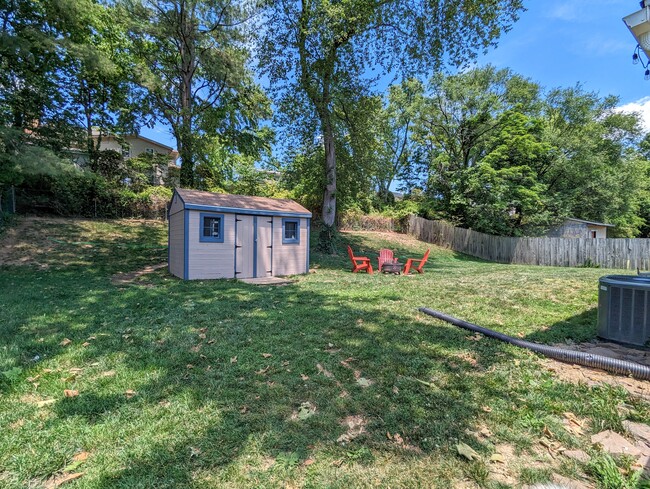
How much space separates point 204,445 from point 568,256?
18716 mm

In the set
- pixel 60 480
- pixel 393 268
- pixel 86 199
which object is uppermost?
pixel 86 199

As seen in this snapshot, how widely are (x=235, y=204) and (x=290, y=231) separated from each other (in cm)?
199

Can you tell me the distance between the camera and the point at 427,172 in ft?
82.1

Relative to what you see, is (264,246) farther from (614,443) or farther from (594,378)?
(614,443)

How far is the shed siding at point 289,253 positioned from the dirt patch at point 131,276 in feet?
12.8

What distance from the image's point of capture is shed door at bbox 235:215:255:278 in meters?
8.99

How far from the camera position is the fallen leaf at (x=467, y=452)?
186 centimetres

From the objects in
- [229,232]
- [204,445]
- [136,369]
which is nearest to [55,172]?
[229,232]

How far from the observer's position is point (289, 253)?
10.0 metres

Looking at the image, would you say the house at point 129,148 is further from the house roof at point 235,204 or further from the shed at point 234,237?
the shed at point 234,237

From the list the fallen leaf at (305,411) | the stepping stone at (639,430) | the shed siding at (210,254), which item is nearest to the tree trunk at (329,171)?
the shed siding at (210,254)

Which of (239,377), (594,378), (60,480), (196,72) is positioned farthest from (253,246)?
(196,72)

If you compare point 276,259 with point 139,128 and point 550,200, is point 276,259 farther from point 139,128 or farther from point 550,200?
point 550,200

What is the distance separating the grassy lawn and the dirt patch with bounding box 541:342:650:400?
14 cm
